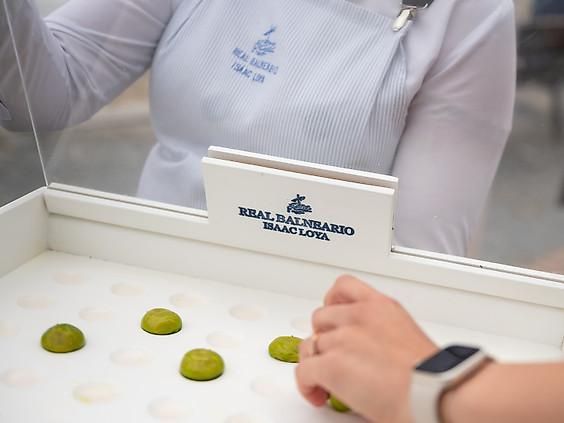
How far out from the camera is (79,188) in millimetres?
810

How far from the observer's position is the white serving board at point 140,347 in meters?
0.57

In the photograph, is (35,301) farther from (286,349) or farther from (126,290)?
(286,349)

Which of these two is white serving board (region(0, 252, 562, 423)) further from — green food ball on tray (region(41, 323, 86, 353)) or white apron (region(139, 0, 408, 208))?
white apron (region(139, 0, 408, 208))

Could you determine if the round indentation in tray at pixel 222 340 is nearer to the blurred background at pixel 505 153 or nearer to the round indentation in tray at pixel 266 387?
the round indentation in tray at pixel 266 387

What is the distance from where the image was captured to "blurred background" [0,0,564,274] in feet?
2.61

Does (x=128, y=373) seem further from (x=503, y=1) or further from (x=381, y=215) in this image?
(x=503, y=1)

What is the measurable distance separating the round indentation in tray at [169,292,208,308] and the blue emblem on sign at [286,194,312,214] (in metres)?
0.13

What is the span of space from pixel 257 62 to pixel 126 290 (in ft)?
1.16

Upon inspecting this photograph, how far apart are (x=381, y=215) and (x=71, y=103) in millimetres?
490

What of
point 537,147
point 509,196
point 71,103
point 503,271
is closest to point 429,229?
point 503,271

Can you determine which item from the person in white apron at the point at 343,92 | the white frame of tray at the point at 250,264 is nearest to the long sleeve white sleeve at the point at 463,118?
the person in white apron at the point at 343,92

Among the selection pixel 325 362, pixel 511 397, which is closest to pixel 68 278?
pixel 325 362

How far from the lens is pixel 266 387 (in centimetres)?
60

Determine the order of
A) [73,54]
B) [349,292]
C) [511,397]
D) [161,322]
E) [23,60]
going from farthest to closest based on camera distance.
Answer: [73,54] < [23,60] < [161,322] < [349,292] < [511,397]
